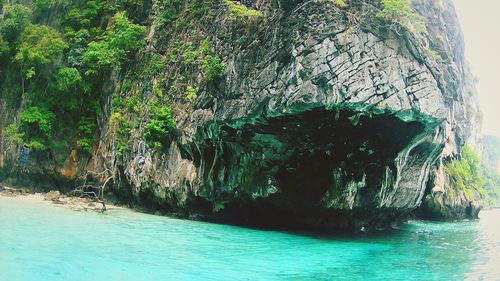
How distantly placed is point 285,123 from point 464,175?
16.2 meters

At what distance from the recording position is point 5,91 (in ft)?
59.8

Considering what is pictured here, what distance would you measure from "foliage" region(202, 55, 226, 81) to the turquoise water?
14.0 feet

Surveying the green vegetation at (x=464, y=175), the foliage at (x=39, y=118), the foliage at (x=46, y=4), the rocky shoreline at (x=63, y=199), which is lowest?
the rocky shoreline at (x=63, y=199)

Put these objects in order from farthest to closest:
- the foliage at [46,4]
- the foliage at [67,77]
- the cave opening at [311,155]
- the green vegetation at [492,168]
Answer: the green vegetation at [492,168] < the foliage at [46,4] < the foliage at [67,77] < the cave opening at [311,155]

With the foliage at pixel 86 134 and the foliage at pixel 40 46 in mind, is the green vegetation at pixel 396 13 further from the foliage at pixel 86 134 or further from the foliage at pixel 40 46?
the foliage at pixel 40 46

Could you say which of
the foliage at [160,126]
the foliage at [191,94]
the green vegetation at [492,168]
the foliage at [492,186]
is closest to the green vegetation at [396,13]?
the foliage at [191,94]

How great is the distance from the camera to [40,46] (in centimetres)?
1588

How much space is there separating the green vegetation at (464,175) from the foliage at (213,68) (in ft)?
47.9

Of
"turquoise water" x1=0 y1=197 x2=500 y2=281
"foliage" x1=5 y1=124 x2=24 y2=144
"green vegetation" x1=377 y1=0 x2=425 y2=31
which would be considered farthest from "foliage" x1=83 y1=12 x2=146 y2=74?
"green vegetation" x1=377 y1=0 x2=425 y2=31

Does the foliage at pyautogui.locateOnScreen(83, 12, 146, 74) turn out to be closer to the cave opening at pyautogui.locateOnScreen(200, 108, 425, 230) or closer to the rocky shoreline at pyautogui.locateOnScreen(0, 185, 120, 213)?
the rocky shoreline at pyautogui.locateOnScreen(0, 185, 120, 213)

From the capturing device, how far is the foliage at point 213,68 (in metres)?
11.7

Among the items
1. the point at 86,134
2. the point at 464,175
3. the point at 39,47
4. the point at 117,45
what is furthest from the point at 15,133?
the point at 464,175

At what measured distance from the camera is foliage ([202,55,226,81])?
38.3ft

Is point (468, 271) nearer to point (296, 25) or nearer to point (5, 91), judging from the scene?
point (296, 25)
